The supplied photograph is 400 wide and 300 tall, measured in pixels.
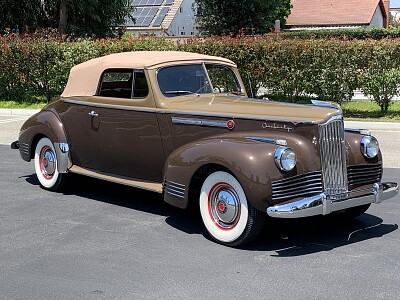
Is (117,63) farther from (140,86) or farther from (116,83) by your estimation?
(140,86)

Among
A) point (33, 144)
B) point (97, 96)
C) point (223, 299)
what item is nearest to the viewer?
point (223, 299)

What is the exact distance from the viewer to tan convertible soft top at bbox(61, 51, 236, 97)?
7.02m

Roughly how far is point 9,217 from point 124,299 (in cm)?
270

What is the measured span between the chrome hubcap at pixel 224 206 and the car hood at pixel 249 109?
0.76 meters

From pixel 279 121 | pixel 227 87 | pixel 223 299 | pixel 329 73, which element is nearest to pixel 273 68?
pixel 329 73

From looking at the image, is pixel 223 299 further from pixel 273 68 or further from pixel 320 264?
pixel 273 68

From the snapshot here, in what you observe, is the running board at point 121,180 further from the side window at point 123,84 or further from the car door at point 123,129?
the side window at point 123,84

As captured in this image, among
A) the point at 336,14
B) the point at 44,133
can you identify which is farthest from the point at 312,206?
the point at 336,14

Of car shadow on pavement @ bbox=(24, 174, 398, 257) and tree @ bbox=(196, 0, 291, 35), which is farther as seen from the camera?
tree @ bbox=(196, 0, 291, 35)

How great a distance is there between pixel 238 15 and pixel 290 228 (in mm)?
30366

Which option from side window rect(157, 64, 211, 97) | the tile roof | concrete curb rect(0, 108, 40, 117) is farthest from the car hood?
the tile roof

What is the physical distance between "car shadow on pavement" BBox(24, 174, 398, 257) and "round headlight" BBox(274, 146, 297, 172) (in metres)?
0.77

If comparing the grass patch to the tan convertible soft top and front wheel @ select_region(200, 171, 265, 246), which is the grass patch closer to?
the tan convertible soft top

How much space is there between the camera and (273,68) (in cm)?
1647
